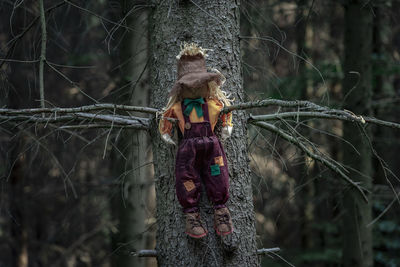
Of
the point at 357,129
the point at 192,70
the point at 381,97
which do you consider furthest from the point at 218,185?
the point at 381,97

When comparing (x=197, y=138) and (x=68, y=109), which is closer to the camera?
(x=68, y=109)

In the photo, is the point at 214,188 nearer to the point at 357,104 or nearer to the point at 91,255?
the point at 357,104

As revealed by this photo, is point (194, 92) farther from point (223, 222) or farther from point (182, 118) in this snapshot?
point (223, 222)

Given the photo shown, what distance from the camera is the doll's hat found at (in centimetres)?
263

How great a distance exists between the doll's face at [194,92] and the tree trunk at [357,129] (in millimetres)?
3196

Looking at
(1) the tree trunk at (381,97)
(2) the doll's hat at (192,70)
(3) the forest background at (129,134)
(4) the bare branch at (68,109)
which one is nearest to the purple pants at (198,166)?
(2) the doll's hat at (192,70)

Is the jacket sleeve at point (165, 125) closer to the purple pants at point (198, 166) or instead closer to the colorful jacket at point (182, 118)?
the colorful jacket at point (182, 118)

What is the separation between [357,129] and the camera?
533cm

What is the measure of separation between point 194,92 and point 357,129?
3.40 meters

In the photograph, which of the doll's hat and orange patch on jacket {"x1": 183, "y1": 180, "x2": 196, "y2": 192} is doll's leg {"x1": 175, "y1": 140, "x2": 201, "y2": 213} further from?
the doll's hat

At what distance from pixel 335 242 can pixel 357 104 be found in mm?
5438

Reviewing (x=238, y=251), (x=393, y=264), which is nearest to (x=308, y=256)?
(x=393, y=264)

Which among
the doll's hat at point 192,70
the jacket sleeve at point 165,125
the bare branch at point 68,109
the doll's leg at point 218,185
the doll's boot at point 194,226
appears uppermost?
the doll's hat at point 192,70

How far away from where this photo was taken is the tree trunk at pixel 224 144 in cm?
270
